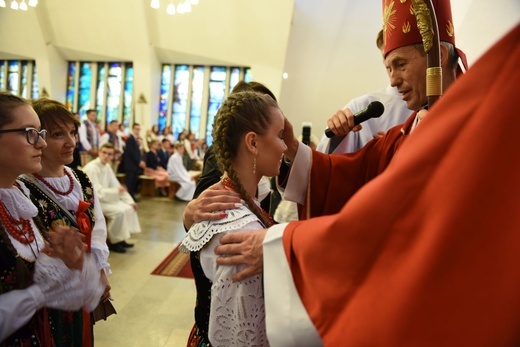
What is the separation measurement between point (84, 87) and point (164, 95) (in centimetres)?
308

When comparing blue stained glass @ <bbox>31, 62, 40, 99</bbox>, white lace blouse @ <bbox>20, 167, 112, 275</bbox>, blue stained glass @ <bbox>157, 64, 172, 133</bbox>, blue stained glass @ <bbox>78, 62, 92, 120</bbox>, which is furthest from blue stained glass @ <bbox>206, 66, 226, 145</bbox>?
white lace blouse @ <bbox>20, 167, 112, 275</bbox>

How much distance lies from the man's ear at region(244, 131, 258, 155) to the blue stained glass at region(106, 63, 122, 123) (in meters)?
14.8

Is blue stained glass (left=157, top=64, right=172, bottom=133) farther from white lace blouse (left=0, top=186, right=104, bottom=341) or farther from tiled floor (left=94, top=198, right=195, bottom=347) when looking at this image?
white lace blouse (left=0, top=186, right=104, bottom=341)

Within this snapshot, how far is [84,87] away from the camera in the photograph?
15.1 m

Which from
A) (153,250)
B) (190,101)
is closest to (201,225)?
(153,250)

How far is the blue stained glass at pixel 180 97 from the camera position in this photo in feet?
48.9

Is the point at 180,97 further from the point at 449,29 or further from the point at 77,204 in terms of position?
the point at 449,29

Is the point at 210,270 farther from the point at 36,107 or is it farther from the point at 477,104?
the point at 36,107

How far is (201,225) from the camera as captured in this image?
1.11m

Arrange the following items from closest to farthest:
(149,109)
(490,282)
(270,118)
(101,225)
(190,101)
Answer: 1. (490,282)
2. (270,118)
3. (101,225)
4. (149,109)
5. (190,101)

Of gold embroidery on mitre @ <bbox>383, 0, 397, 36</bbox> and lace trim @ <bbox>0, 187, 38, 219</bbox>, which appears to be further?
gold embroidery on mitre @ <bbox>383, 0, 397, 36</bbox>

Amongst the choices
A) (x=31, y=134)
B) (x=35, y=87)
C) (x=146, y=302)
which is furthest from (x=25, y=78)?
(x=31, y=134)

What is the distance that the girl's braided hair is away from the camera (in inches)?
47.9

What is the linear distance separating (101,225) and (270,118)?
1199 millimetres
